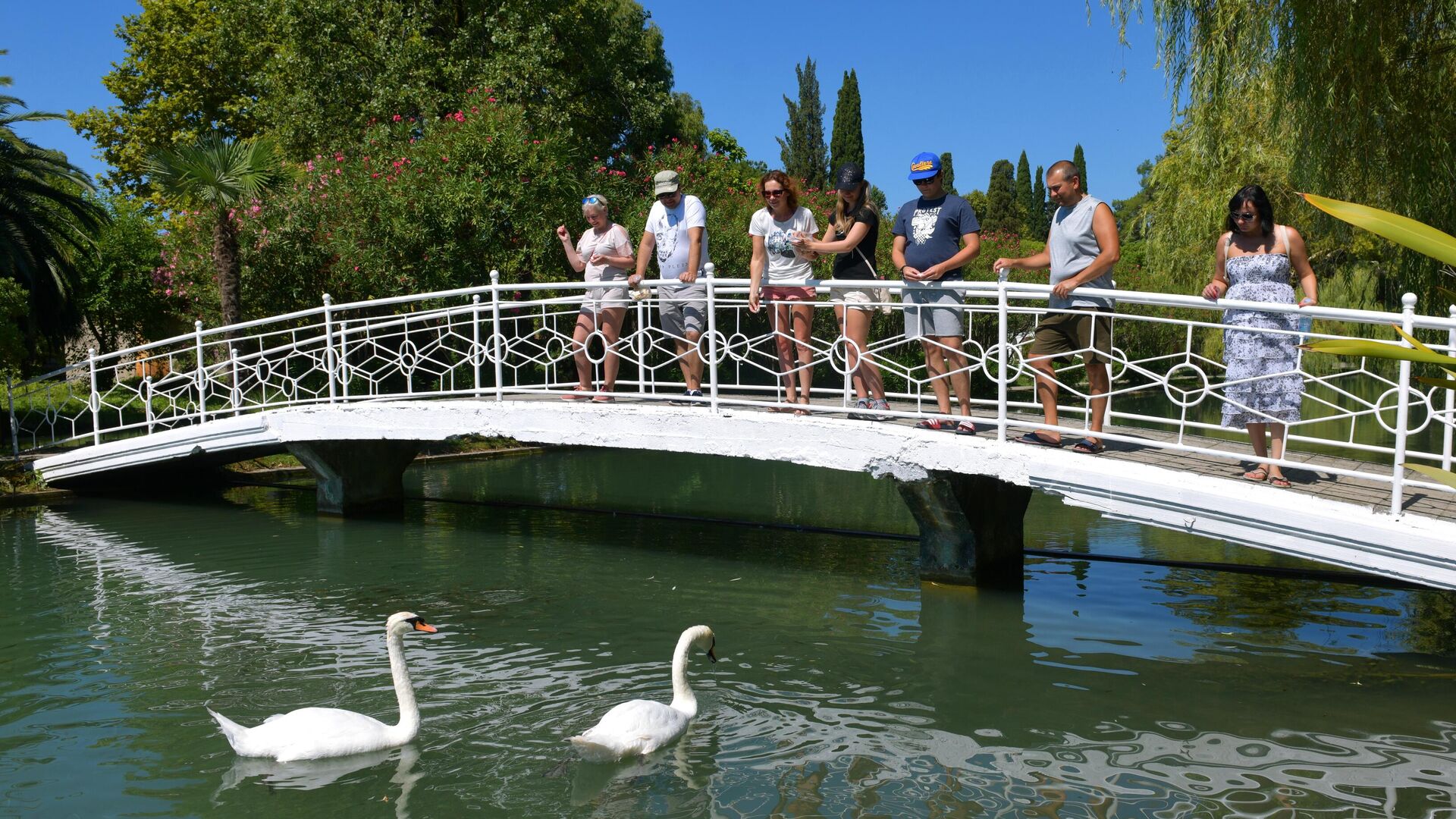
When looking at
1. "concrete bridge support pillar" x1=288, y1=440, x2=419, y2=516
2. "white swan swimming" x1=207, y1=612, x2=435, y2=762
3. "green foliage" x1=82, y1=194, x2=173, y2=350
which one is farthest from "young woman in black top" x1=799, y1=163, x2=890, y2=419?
"green foliage" x1=82, y1=194, x2=173, y2=350

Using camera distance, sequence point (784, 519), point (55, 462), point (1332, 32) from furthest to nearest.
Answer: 1. point (55, 462)
2. point (784, 519)
3. point (1332, 32)

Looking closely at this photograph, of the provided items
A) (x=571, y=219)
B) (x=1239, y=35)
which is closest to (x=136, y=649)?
(x=1239, y=35)

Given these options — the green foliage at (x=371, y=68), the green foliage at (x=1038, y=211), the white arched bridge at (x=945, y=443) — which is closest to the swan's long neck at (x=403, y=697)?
the white arched bridge at (x=945, y=443)

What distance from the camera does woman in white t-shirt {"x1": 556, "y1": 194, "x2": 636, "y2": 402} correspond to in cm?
998

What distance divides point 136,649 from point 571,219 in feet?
43.8

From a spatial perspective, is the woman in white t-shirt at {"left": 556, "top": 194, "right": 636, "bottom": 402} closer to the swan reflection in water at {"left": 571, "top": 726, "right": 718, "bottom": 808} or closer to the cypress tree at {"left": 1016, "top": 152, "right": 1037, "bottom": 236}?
the swan reflection in water at {"left": 571, "top": 726, "right": 718, "bottom": 808}

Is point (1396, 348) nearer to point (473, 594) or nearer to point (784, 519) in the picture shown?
point (473, 594)

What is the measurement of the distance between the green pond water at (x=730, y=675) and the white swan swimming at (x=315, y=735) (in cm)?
9

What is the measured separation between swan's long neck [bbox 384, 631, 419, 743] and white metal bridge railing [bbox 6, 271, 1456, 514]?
12.3 ft

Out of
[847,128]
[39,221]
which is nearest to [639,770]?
[39,221]

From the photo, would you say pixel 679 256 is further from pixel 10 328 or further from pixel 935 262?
pixel 10 328

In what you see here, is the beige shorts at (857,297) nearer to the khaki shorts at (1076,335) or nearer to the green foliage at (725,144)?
the khaki shorts at (1076,335)

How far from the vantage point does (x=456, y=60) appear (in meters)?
22.1

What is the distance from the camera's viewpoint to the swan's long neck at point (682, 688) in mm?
6211
